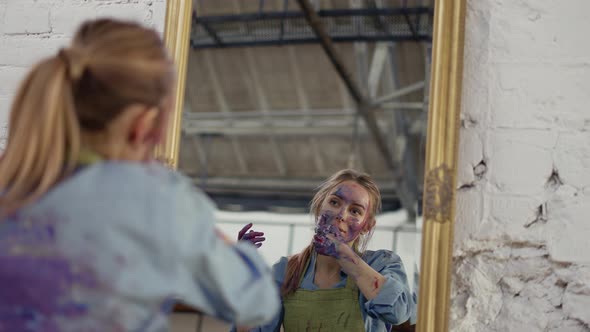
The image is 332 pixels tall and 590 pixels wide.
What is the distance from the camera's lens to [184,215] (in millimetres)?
841

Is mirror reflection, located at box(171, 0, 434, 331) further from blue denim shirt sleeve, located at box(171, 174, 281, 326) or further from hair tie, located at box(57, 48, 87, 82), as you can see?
hair tie, located at box(57, 48, 87, 82)

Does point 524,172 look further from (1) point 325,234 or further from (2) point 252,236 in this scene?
(2) point 252,236

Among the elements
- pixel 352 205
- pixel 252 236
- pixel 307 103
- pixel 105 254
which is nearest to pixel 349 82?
pixel 307 103

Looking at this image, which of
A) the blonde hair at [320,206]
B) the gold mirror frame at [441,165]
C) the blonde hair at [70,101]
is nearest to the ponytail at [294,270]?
the blonde hair at [320,206]

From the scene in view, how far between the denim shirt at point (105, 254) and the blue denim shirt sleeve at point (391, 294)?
68 centimetres

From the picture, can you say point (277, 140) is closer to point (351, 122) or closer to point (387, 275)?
point (351, 122)

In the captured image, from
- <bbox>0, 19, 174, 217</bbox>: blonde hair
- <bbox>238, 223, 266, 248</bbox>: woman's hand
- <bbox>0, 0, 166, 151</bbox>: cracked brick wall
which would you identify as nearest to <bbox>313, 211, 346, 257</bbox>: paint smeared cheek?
<bbox>238, 223, 266, 248</bbox>: woman's hand

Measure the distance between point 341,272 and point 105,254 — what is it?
2.71 feet

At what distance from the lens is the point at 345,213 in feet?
5.15

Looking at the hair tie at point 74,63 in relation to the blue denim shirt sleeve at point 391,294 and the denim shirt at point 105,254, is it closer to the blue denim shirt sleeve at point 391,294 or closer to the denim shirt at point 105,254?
the denim shirt at point 105,254

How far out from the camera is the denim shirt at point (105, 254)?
0.81 meters

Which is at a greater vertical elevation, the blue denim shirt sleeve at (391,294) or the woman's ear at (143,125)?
the woman's ear at (143,125)

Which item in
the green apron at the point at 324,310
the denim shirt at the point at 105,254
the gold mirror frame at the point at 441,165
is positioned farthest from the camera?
the green apron at the point at 324,310

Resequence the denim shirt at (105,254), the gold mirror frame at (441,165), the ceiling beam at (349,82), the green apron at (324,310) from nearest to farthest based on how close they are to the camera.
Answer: the denim shirt at (105,254), the gold mirror frame at (441,165), the green apron at (324,310), the ceiling beam at (349,82)
